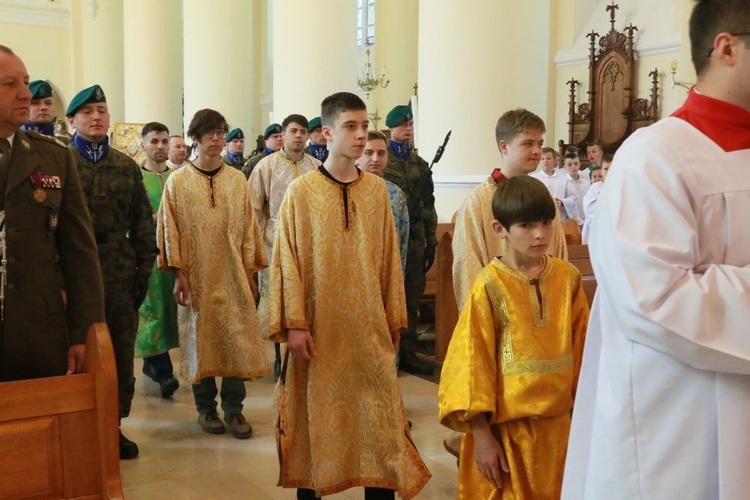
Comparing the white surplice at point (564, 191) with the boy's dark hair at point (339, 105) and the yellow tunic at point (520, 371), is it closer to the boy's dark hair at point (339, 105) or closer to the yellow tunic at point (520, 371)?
the boy's dark hair at point (339, 105)

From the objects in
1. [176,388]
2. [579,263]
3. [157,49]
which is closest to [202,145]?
[176,388]

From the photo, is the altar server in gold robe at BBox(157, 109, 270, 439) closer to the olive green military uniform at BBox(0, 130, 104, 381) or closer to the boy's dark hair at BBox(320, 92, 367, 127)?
the boy's dark hair at BBox(320, 92, 367, 127)

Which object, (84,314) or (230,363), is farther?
(230,363)

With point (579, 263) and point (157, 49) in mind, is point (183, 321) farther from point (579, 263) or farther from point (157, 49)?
point (157, 49)

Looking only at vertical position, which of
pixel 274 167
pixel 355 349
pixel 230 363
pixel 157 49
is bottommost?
pixel 230 363

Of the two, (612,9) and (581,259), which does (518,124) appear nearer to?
(581,259)

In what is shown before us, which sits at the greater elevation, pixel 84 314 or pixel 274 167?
pixel 274 167

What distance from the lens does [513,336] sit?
2633 millimetres

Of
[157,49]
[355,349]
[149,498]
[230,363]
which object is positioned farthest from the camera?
[157,49]

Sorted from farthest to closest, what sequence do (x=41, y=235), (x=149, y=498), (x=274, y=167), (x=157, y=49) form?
1. (x=157, y=49)
2. (x=274, y=167)
3. (x=149, y=498)
4. (x=41, y=235)

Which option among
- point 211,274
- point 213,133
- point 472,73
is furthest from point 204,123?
point 472,73

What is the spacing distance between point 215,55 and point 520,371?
12644 millimetres

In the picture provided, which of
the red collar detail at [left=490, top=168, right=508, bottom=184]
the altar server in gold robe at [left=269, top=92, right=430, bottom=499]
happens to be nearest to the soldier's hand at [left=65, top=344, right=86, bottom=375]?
the altar server in gold robe at [left=269, top=92, right=430, bottom=499]

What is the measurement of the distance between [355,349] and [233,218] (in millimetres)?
1842
